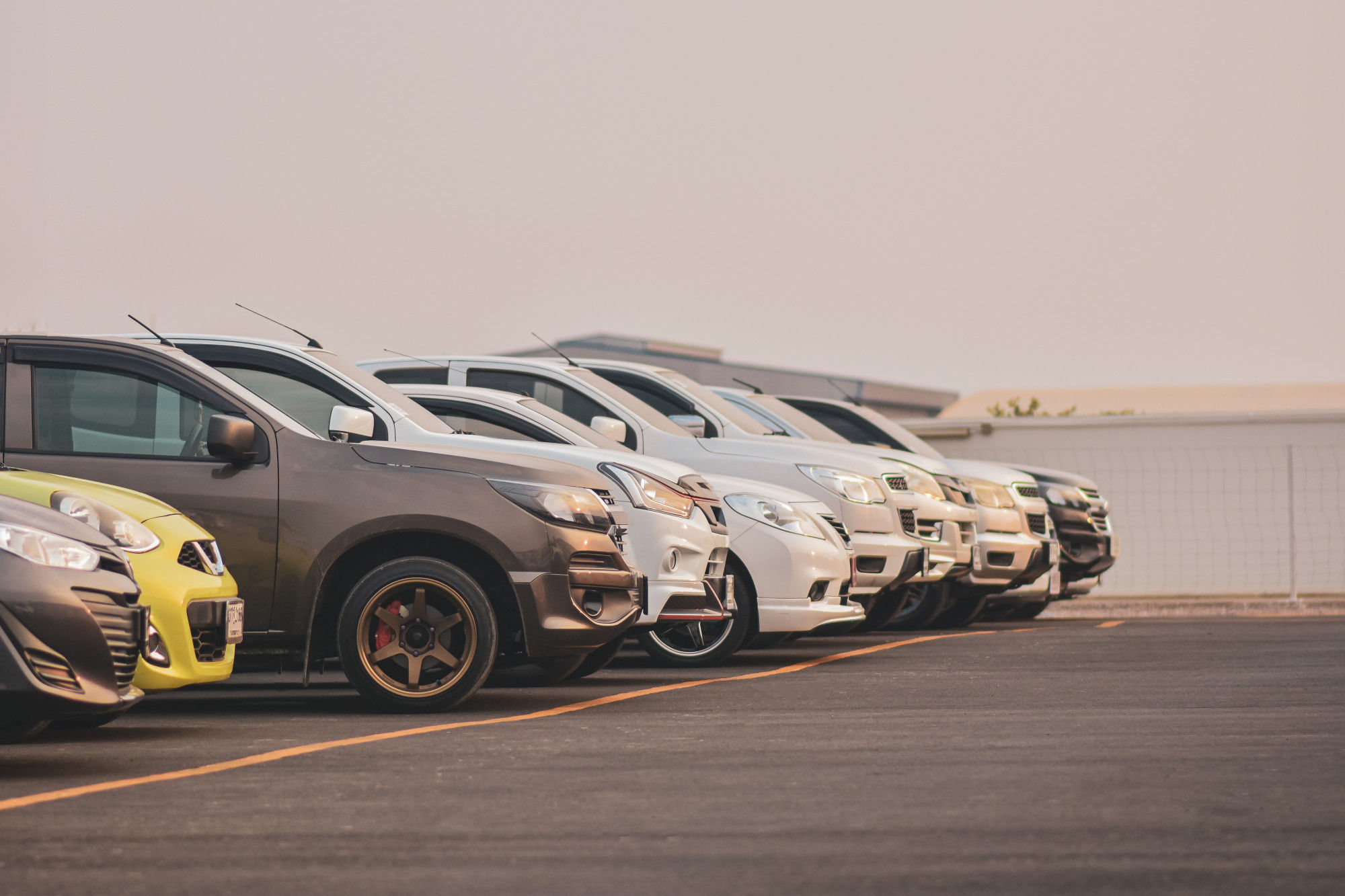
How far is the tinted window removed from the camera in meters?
13.1

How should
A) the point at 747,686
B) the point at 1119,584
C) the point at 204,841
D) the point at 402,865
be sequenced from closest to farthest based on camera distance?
the point at 402,865
the point at 204,841
the point at 747,686
the point at 1119,584

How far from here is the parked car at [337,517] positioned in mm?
8812

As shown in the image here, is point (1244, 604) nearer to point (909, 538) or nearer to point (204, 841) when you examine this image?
point (909, 538)

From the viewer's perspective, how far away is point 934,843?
17.1ft

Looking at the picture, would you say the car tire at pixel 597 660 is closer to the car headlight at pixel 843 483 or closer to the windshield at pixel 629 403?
the windshield at pixel 629 403

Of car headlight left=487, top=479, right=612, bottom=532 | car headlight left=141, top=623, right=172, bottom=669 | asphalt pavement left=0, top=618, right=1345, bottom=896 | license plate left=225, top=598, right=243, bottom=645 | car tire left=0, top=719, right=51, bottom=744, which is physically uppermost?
car headlight left=487, top=479, right=612, bottom=532

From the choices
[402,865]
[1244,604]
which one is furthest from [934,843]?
[1244,604]

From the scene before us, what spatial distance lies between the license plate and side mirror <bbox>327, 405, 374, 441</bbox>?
1230 mm

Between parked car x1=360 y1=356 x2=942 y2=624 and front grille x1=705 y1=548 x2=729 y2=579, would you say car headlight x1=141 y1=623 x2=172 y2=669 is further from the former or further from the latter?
parked car x1=360 y1=356 x2=942 y2=624

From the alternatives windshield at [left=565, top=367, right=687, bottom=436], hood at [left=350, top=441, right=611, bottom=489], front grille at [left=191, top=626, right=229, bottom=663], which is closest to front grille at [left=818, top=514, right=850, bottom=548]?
windshield at [left=565, top=367, right=687, bottom=436]

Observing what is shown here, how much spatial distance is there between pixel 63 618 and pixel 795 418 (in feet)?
32.1

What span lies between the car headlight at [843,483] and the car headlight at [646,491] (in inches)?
107

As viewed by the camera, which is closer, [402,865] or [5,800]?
[402,865]

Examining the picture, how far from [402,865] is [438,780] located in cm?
154
